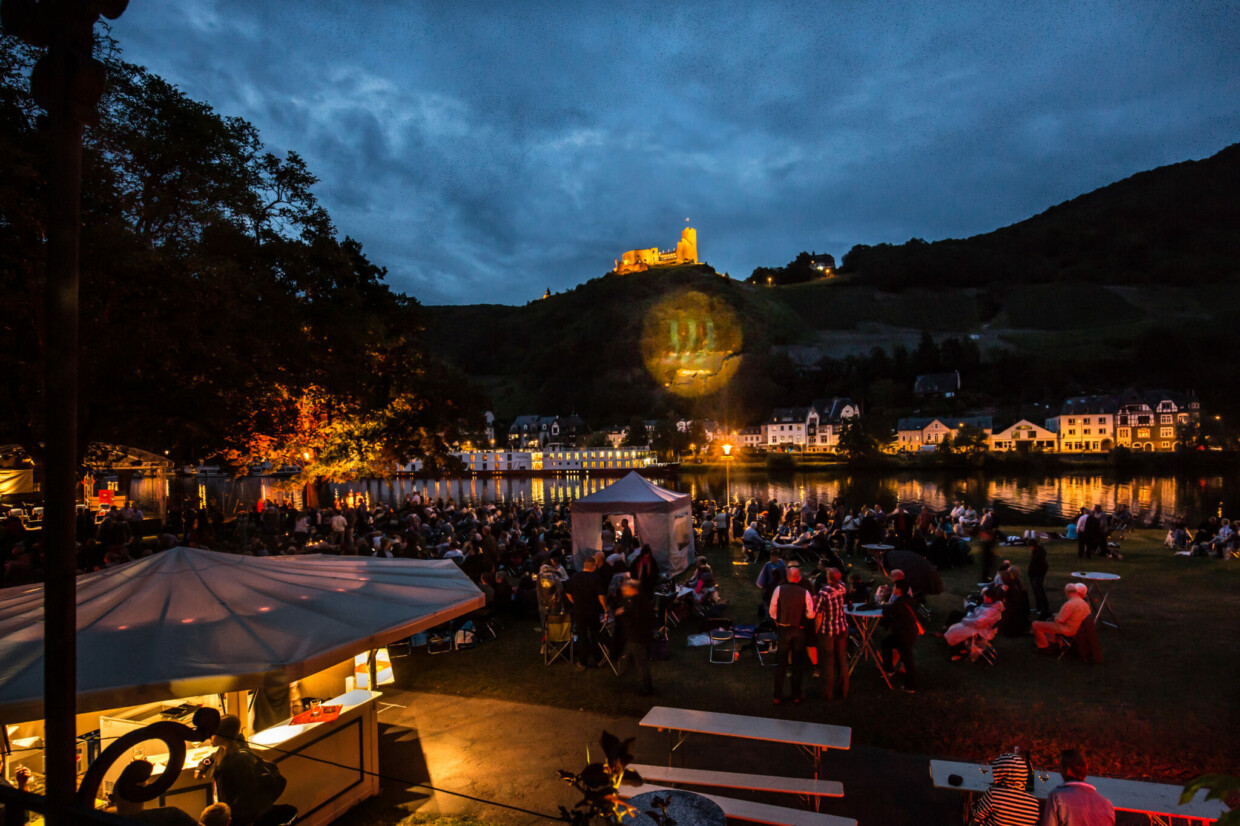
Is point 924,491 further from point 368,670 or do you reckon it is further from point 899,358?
point 899,358

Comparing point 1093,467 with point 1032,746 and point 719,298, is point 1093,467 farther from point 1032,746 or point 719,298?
point 719,298

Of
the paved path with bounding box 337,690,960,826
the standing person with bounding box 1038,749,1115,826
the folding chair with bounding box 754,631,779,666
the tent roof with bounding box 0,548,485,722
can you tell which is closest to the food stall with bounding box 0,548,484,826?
the tent roof with bounding box 0,548,485,722

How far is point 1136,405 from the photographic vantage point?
322 feet

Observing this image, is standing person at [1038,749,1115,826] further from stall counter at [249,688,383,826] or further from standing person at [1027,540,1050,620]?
standing person at [1027,540,1050,620]

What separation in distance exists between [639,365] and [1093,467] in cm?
11584

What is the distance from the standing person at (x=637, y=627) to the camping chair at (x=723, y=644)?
1.59m

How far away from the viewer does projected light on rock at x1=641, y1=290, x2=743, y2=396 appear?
579 ft

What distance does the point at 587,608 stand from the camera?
8.80 meters

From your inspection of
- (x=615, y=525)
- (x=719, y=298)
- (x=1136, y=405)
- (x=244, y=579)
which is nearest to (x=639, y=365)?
(x=719, y=298)

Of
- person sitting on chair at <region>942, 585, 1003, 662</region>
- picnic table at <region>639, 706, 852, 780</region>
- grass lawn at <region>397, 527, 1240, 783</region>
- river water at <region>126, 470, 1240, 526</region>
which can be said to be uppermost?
picnic table at <region>639, 706, 852, 780</region>

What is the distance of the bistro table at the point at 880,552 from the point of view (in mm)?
14391

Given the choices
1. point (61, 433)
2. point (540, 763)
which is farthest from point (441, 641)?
point (61, 433)

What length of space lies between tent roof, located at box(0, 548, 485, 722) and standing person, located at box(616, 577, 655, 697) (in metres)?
2.25

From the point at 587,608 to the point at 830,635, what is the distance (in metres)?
3.13
